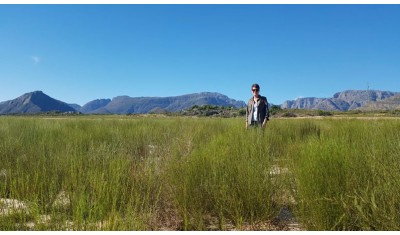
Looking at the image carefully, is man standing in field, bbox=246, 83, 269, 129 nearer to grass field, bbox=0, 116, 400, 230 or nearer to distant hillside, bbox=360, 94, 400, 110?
distant hillside, bbox=360, 94, 400, 110

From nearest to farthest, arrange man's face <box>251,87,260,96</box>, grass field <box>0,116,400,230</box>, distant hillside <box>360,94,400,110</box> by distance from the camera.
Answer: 1. grass field <box>0,116,400,230</box>
2. man's face <box>251,87,260,96</box>
3. distant hillside <box>360,94,400,110</box>

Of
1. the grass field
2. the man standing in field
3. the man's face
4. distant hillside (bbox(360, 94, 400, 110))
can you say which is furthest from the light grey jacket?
the grass field

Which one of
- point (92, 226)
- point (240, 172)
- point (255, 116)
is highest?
point (255, 116)

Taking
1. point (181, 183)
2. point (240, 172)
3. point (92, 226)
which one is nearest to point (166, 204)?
point (181, 183)

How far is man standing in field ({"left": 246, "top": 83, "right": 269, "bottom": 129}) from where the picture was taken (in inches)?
255

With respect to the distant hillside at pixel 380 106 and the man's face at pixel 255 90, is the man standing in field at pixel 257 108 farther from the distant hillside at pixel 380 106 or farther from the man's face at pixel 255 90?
the distant hillside at pixel 380 106

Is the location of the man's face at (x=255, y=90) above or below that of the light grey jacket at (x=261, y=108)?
above

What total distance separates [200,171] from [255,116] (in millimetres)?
3328

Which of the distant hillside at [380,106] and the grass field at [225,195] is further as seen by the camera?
the distant hillside at [380,106]

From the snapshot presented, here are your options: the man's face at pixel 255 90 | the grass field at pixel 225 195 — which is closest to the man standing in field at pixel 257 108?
the man's face at pixel 255 90

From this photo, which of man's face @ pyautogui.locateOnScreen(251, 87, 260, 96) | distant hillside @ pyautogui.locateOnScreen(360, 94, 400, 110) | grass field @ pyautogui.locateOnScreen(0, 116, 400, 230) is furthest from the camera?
distant hillside @ pyautogui.locateOnScreen(360, 94, 400, 110)

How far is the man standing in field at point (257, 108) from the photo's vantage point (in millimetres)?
6470

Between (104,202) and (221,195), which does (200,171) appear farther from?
(104,202)

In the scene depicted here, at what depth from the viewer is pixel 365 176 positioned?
2869 millimetres
